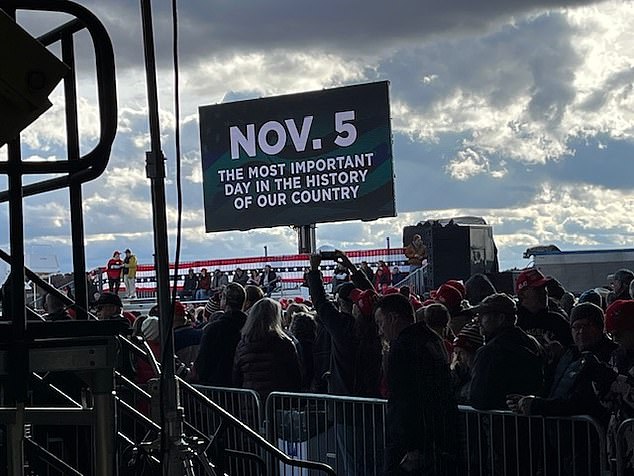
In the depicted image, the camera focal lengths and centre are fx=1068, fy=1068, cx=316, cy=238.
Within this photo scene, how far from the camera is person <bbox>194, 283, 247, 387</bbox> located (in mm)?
8312

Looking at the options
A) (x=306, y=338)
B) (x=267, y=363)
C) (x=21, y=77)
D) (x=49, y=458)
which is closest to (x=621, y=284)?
(x=306, y=338)

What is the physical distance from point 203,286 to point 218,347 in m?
18.4

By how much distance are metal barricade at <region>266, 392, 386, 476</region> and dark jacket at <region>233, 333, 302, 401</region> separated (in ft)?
0.64

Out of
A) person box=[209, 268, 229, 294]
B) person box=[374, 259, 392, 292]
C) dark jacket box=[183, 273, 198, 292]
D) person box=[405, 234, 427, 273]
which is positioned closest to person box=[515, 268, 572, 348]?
person box=[374, 259, 392, 292]

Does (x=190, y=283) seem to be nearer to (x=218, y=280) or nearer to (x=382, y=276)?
(x=218, y=280)

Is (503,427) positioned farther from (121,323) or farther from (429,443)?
(121,323)

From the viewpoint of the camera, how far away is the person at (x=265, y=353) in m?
7.81

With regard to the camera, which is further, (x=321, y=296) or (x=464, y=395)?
(x=321, y=296)

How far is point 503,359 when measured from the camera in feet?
19.8

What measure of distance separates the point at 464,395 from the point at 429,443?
805 mm

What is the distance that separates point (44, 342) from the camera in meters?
3.53

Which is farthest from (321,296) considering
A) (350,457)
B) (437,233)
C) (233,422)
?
(437,233)

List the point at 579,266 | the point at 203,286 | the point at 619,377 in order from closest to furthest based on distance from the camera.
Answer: the point at 619,377 < the point at 579,266 < the point at 203,286

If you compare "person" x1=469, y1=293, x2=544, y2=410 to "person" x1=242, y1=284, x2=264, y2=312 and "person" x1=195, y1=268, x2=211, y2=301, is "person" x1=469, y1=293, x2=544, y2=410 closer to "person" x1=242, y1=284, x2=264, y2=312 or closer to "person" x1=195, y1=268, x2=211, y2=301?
"person" x1=242, y1=284, x2=264, y2=312
